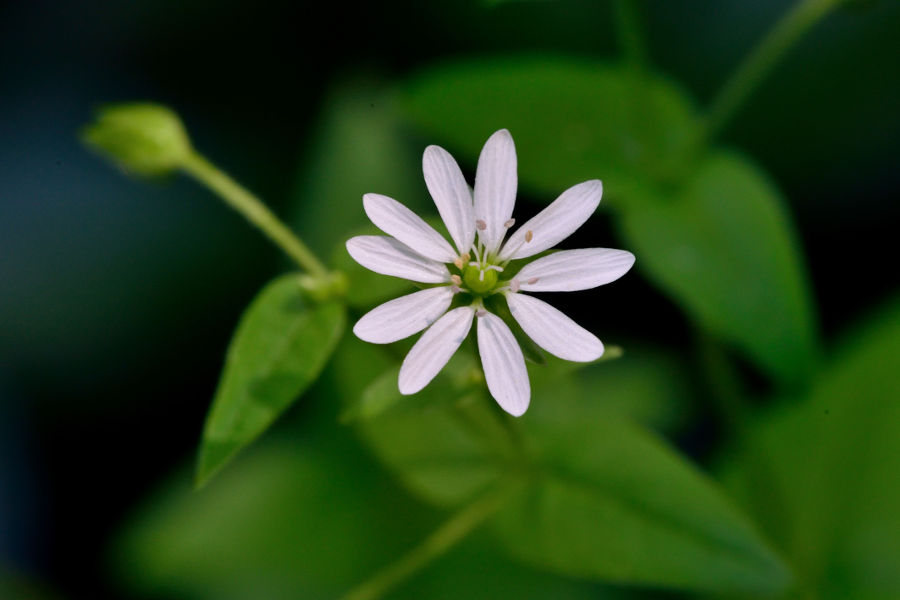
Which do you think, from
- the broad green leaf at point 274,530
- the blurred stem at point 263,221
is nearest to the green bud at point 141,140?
the blurred stem at point 263,221

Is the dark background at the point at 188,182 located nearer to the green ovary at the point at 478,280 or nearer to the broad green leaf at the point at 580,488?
the broad green leaf at the point at 580,488

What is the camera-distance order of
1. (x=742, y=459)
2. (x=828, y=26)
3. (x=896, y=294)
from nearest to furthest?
(x=742, y=459)
(x=896, y=294)
(x=828, y=26)

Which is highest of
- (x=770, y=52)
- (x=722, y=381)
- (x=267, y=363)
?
(x=770, y=52)

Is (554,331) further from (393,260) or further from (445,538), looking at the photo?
(445,538)

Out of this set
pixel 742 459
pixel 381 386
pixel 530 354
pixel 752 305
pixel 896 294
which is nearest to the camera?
pixel 530 354

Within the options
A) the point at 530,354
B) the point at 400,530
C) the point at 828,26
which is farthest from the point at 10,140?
the point at 828,26

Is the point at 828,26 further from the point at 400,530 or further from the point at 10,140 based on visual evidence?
the point at 10,140

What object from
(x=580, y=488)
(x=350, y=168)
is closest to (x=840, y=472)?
(x=580, y=488)
